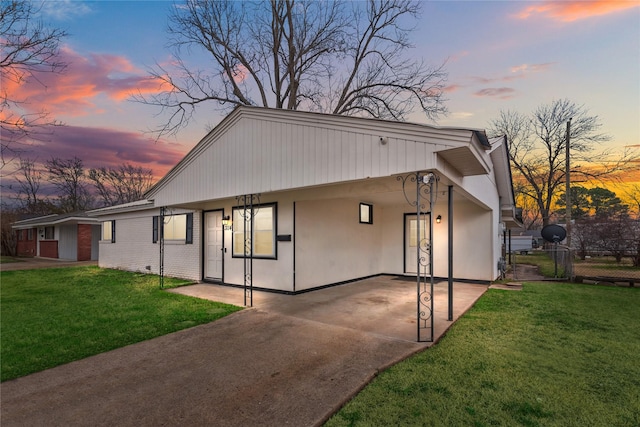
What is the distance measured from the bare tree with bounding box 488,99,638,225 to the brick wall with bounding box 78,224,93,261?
29384 mm

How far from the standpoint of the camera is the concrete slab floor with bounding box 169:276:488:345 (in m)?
4.95

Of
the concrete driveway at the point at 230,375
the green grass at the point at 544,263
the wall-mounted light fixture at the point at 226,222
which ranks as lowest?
the green grass at the point at 544,263

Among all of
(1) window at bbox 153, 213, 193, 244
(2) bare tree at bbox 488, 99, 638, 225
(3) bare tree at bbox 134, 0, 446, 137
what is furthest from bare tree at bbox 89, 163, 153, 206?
(2) bare tree at bbox 488, 99, 638, 225

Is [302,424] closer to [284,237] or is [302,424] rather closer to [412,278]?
[284,237]

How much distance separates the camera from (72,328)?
505cm

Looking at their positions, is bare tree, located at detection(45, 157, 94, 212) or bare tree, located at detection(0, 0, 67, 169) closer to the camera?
bare tree, located at detection(0, 0, 67, 169)

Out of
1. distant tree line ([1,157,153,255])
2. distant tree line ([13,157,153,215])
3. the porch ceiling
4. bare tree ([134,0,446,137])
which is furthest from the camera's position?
distant tree line ([13,157,153,215])

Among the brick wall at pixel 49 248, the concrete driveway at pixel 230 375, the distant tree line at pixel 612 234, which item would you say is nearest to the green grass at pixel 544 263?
the distant tree line at pixel 612 234

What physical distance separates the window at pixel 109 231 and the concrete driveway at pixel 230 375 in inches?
455

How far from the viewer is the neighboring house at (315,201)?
4.77 m

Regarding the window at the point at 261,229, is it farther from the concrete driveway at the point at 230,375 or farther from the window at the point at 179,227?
the concrete driveway at the point at 230,375

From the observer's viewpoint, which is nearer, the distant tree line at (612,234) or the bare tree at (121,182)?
the distant tree line at (612,234)

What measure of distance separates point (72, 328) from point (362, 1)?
1690 centimetres

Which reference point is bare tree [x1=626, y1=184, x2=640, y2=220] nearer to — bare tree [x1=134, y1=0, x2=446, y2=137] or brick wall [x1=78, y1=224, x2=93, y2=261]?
bare tree [x1=134, y1=0, x2=446, y2=137]
